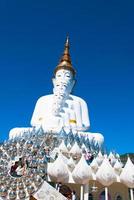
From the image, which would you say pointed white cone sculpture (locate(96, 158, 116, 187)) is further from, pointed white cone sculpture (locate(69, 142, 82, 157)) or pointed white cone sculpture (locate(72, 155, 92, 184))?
pointed white cone sculpture (locate(69, 142, 82, 157))

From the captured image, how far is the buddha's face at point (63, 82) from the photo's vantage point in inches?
1127

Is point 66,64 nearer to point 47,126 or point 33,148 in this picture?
point 47,126

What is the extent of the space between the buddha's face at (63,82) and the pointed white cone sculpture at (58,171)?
12.9 metres

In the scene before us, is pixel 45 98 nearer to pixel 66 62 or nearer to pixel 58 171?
pixel 66 62

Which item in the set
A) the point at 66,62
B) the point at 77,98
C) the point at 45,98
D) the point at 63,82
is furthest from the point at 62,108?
the point at 66,62

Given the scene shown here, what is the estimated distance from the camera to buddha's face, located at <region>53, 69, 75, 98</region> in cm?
2864

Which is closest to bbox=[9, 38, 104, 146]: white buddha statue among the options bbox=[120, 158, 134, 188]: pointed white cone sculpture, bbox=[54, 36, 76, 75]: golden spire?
bbox=[54, 36, 76, 75]: golden spire

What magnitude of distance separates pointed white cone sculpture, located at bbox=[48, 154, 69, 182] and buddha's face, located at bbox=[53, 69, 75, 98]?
42.4 feet

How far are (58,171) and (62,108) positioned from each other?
12963 mm

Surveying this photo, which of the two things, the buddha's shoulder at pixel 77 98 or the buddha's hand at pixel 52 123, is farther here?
the buddha's shoulder at pixel 77 98

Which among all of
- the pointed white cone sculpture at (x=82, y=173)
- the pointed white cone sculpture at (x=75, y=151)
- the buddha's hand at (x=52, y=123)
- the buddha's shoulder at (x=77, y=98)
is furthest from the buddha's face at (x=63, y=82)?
the pointed white cone sculpture at (x=82, y=173)

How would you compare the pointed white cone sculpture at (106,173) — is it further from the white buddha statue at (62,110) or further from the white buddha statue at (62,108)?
the white buddha statue at (62,108)

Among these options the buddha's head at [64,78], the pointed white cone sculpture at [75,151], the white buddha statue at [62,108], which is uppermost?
the buddha's head at [64,78]

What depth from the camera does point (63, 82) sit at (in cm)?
2969
